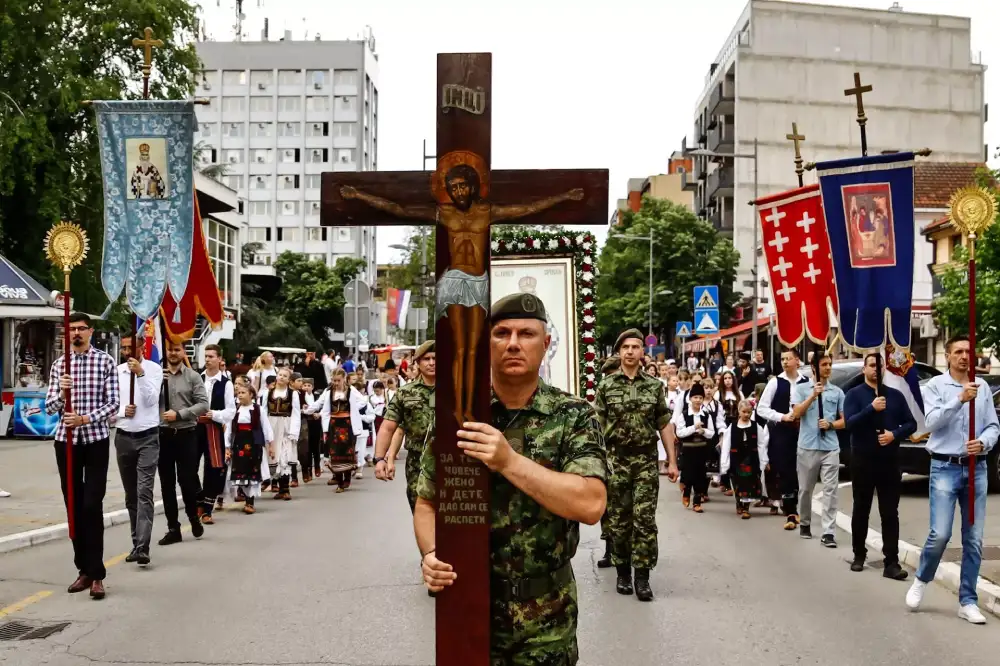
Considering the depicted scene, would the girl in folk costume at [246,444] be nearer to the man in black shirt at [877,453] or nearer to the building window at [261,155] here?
the man in black shirt at [877,453]

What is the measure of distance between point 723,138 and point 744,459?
57957 millimetres

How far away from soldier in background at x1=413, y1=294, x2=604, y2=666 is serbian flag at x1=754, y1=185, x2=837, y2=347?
10083mm

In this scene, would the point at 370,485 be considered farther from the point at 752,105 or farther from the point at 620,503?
the point at 752,105

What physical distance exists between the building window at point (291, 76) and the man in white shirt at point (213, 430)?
102 metres

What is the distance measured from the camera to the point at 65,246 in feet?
32.4

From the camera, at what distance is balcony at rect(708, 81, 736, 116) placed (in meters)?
69.2

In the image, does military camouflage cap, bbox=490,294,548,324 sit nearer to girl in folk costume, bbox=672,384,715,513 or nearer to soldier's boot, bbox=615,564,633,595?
soldier's boot, bbox=615,564,633,595

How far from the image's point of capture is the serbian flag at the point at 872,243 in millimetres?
11461

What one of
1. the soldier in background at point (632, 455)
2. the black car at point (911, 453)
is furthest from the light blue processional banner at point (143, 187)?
the black car at point (911, 453)

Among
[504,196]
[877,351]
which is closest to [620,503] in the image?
[877,351]

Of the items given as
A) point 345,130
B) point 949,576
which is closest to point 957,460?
point 949,576

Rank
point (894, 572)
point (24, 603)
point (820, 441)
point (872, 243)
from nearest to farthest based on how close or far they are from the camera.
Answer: point (24, 603) < point (894, 572) < point (872, 243) < point (820, 441)

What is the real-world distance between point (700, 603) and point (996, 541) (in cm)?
459

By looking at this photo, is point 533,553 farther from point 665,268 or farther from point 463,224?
point 665,268
